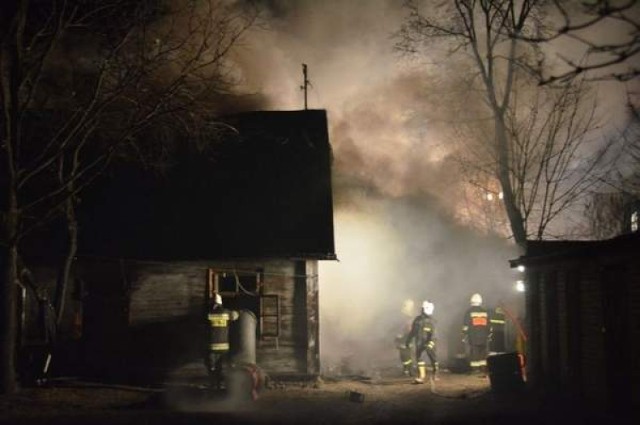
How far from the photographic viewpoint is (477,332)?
687 inches

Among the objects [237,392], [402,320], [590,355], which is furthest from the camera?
[402,320]

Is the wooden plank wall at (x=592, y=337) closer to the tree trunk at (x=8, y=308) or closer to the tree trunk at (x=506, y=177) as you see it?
the tree trunk at (x=506, y=177)

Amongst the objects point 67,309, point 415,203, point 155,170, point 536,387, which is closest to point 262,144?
point 155,170

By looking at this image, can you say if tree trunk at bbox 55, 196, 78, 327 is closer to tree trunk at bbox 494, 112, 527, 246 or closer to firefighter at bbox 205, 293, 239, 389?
firefighter at bbox 205, 293, 239, 389

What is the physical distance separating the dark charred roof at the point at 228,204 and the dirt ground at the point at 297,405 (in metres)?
3.53

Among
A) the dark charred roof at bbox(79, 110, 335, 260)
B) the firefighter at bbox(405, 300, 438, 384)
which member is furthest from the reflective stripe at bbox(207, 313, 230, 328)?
the firefighter at bbox(405, 300, 438, 384)

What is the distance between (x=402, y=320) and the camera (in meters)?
25.8

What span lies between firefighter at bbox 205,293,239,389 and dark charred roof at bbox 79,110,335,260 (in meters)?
2.28

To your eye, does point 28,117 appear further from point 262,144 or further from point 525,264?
point 525,264

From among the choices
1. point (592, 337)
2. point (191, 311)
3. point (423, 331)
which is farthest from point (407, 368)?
point (592, 337)

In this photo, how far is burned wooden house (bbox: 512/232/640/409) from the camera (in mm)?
10438

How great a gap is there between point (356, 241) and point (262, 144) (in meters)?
8.53

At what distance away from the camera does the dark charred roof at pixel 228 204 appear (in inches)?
660

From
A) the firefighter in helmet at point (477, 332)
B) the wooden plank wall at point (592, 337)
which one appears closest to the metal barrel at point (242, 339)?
the firefighter in helmet at point (477, 332)
